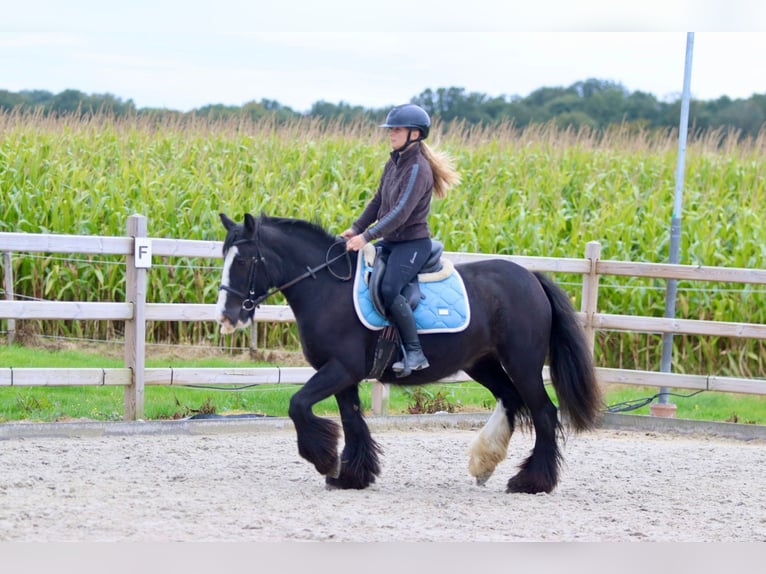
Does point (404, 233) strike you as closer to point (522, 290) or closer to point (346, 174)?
point (522, 290)

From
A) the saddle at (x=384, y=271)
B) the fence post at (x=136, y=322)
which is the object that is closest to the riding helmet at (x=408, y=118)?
the saddle at (x=384, y=271)

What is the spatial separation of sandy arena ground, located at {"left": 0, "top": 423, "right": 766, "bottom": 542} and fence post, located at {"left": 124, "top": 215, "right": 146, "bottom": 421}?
509mm

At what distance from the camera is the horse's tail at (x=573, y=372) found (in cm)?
708

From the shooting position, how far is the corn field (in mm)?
12039

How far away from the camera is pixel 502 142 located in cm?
1811

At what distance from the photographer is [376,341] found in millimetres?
6648

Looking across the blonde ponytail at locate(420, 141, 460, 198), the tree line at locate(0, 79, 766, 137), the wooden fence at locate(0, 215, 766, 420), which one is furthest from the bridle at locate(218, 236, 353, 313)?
the tree line at locate(0, 79, 766, 137)

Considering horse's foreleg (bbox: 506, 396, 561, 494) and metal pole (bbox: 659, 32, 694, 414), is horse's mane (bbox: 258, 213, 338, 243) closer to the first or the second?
horse's foreleg (bbox: 506, 396, 561, 494)

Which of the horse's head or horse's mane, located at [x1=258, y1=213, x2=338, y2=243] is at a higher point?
horse's mane, located at [x1=258, y1=213, x2=338, y2=243]

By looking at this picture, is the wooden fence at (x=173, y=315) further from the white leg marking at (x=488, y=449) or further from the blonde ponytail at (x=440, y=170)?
the blonde ponytail at (x=440, y=170)

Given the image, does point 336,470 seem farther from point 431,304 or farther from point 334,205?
point 334,205

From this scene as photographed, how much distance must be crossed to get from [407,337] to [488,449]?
1.05m

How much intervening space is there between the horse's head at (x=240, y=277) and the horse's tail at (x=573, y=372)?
7.01 ft

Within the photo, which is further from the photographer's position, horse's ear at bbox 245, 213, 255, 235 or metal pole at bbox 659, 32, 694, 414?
metal pole at bbox 659, 32, 694, 414
